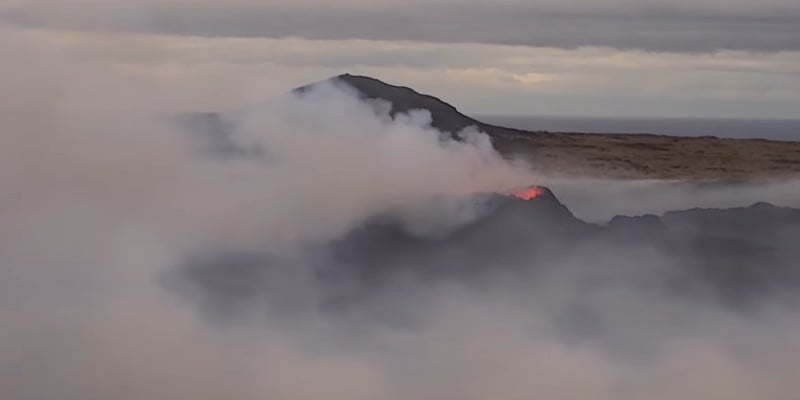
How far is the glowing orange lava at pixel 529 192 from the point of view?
74.3m

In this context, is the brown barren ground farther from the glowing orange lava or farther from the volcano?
the volcano

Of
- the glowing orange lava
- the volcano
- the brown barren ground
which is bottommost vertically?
the volcano

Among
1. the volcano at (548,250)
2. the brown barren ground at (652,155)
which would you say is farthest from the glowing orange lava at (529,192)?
the brown barren ground at (652,155)

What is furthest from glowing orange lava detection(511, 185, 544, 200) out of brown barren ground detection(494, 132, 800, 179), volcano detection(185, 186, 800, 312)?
brown barren ground detection(494, 132, 800, 179)

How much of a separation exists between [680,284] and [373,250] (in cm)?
2230

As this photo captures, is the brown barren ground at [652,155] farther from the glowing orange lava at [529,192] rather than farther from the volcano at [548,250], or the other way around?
the volcano at [548,250]

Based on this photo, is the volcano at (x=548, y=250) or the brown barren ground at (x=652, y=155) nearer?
the brown barren ground at (x=652, y=155)

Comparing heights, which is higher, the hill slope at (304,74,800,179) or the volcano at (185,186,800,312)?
the hill slope at (304,74,800,179)

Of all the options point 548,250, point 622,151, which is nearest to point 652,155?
point 622,151

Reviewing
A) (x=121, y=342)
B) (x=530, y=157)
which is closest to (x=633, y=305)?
(x=530, y=157)

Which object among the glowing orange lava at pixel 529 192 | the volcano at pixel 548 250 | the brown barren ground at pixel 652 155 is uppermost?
the brown barren ground at pixel 652 155

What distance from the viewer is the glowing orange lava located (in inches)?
2925

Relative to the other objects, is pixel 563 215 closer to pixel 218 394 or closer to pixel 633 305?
pixel 633 305

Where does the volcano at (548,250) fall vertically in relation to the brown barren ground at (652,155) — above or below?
below
